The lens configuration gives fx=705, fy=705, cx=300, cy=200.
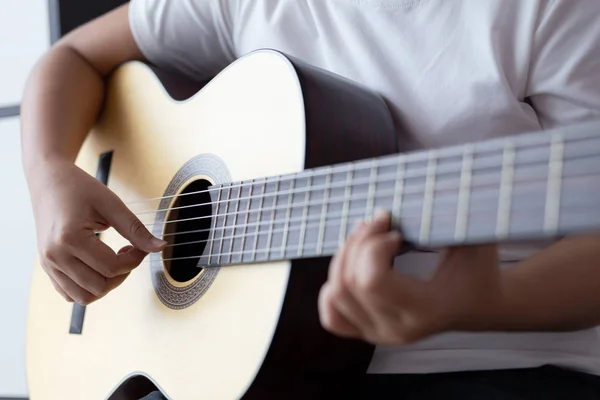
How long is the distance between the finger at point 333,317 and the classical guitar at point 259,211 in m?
Answer: 0.05

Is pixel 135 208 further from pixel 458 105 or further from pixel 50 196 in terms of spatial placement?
pixel 458 105

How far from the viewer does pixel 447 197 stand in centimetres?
56

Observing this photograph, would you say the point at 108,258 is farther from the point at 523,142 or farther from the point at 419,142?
the point at 523,142

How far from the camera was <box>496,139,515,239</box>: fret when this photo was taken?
0.52 m

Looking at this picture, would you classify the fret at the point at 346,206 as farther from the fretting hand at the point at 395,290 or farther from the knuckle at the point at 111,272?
the knuckle at the point at 111,272

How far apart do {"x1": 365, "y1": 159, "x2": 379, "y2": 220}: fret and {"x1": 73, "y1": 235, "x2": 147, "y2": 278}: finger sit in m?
0.41

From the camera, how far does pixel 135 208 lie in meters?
1.02

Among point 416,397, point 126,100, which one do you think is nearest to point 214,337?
point 416,397

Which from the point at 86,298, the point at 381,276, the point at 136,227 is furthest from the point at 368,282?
the point at 86,298

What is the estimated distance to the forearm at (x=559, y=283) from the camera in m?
A: 0.66

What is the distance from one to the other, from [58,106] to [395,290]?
772 mm

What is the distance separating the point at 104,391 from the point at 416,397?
0.44 metres

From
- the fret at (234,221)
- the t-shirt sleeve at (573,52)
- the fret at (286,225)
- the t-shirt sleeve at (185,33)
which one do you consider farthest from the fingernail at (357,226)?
the t-shirt sleeve at (185,33)

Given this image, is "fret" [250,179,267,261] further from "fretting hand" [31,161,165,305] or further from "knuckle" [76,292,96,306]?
"knuckle" [76,292,96,306]
